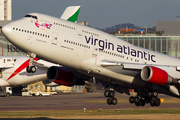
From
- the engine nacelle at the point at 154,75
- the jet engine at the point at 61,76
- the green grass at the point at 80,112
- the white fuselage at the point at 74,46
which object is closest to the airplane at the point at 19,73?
the green grass at the point at 80,112

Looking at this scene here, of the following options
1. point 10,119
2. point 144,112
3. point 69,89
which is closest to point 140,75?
point 10,119

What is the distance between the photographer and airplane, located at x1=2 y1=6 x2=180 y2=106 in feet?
118

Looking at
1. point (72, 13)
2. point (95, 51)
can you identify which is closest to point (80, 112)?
point (72, 13)

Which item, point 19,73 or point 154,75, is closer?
point 154,75

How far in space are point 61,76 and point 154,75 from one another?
1158 centimetres

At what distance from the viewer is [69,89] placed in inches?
4993

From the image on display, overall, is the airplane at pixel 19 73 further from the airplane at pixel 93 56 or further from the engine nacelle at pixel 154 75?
the engine nacelle at pixel 154 75

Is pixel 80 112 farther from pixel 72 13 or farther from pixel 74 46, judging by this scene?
pixel 74 46

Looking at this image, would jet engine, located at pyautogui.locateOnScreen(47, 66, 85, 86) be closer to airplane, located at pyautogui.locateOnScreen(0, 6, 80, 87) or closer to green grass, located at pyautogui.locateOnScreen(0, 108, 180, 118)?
green grass, located at pyautogui.locateOnScreen(0, 108, 180, 118)

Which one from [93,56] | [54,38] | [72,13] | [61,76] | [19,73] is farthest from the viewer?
[19,73]

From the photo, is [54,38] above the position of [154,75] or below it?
above

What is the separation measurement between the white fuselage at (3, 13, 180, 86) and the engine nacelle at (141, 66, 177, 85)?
1530 mm

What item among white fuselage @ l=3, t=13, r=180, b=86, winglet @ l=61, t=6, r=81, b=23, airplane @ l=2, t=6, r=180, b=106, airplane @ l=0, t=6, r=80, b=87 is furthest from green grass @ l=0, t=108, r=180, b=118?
winglet @ l=61, t=6, r=81, b=23

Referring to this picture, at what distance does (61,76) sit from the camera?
43.8 metres
